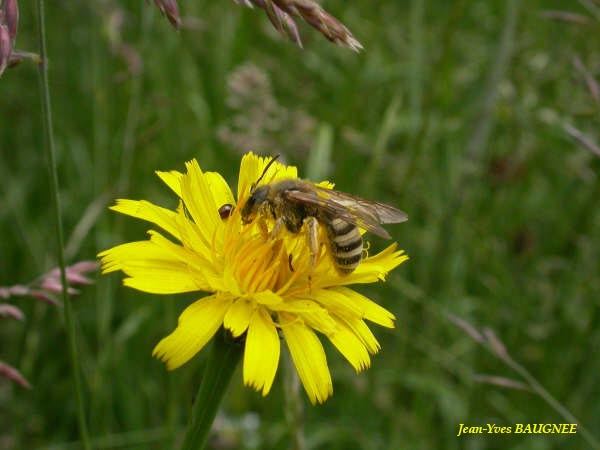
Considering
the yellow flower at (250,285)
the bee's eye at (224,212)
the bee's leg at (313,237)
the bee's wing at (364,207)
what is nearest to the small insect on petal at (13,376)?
the yellow flower at (250,285)

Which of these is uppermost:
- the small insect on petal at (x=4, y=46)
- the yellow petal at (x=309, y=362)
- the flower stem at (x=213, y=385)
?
the small insect on petal at (x=4, y=46)

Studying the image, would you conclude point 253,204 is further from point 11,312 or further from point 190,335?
point 11,312

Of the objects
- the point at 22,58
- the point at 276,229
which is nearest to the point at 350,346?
the point at 276,229

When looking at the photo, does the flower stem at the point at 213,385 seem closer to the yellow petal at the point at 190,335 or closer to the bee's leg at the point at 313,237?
the yellow petal at the point at 190,335

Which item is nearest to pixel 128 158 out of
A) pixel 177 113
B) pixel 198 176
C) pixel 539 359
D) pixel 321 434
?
pixel 177 113

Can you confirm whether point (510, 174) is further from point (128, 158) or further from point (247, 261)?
point (247, 261)

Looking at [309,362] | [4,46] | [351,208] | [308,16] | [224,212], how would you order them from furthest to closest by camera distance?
[351,208], [224,212], [309,362], [308,16], [4,46]
